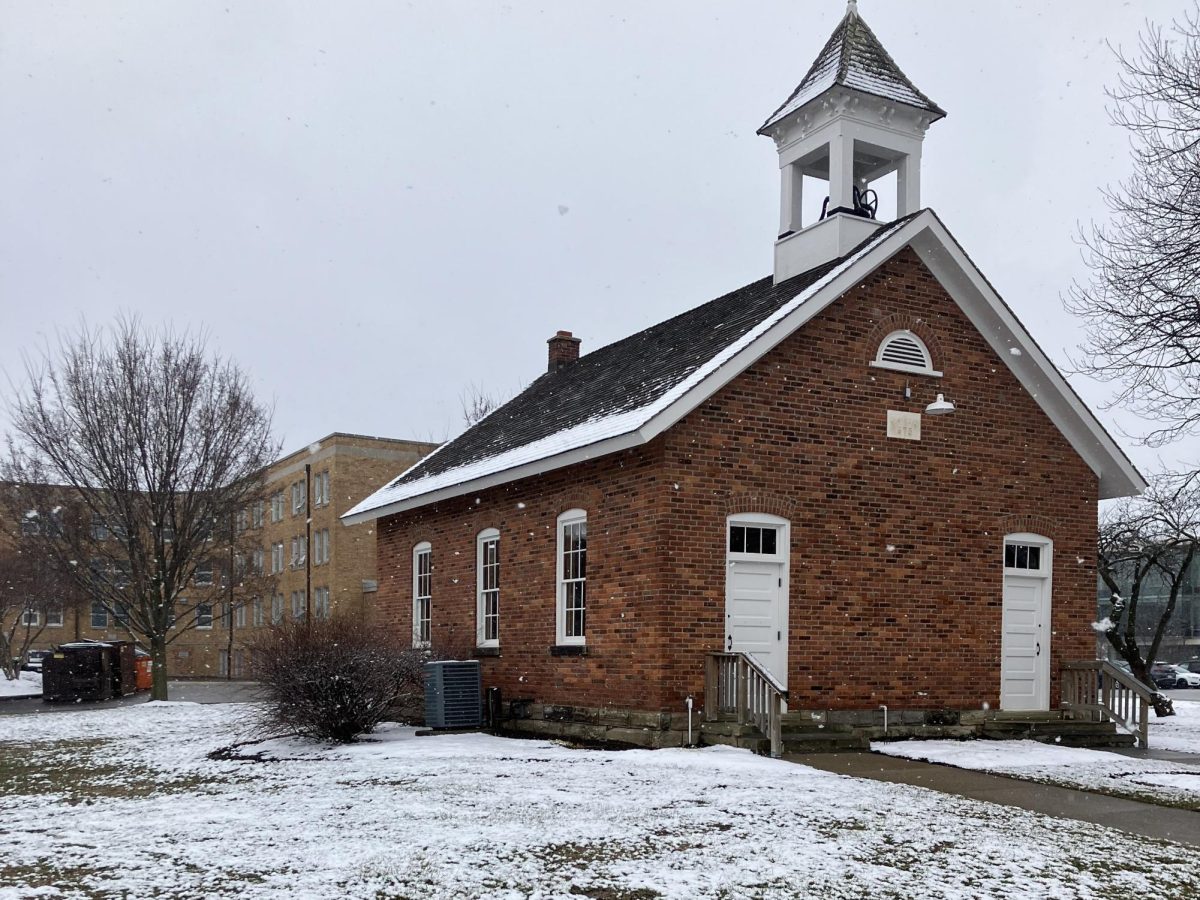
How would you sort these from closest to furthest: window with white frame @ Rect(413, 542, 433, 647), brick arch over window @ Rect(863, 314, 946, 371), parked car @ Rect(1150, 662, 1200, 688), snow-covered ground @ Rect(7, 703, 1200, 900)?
snow-covered ground @ Rect(7, 703, 1200, 900) → brick arch over window @ Rect(863, 314, 946, 371) → window with white frame @ Rect(413, 542, 433, 647) → parked car @ Rect(1150, 662, 1200, 688)

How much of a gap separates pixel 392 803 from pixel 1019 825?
487 centimetres

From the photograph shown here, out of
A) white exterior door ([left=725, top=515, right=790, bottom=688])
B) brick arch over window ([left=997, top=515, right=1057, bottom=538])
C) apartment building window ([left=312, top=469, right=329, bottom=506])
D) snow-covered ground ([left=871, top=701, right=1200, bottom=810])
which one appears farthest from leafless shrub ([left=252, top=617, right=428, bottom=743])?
apartment building window ([left=312, top=469, right=329, bottom=506])

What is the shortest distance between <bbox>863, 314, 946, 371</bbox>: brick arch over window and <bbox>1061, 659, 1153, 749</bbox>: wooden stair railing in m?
4.52

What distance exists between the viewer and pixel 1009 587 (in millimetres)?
16578

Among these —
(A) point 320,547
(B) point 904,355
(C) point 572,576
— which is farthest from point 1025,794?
(A) point 320,547

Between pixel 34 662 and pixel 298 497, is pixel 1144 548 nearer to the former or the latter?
pixel 298 497

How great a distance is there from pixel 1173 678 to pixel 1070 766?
1883 inches

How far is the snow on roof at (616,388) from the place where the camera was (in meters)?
14.8

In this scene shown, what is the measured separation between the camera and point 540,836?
8.37 meters

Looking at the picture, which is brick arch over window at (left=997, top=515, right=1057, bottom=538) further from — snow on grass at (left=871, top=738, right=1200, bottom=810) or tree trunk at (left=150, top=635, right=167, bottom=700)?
tree trunk at (left=150, top=635, right=167, bottom=700)

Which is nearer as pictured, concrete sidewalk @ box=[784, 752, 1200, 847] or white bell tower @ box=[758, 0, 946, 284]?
concrete sidewalk @ box=[784, 752, 1200, 847]

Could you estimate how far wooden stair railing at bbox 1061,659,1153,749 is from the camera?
15844 mm

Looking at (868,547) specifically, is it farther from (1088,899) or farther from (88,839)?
(88,839)

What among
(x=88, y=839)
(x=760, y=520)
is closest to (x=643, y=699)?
(x=760, y=520)
